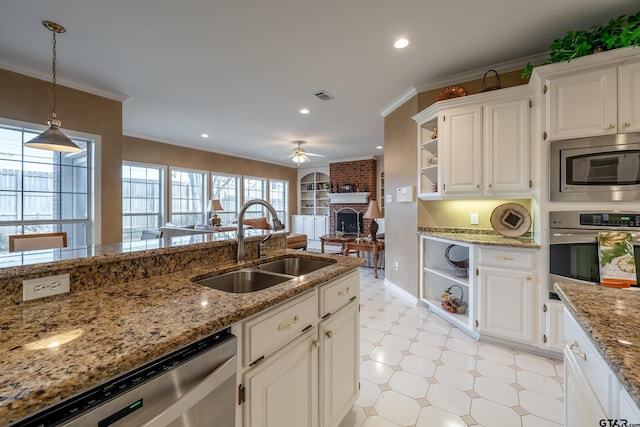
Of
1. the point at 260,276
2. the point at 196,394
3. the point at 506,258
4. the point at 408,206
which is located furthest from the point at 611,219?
the point at 196,394

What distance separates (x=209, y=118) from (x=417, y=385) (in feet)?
14.6

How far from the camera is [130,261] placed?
1234 millimetres

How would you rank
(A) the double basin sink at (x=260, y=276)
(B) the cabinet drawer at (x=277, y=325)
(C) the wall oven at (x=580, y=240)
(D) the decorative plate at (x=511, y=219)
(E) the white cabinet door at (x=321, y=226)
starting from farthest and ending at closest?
(E) the white cabinet door at (x=321, y=226) → (D) the decorative plate at (x=511, y=219) → (C) the wall oven at (x=580, y=240) → (A) the double basin sink at (x=260, y=276) → (B) the cabinet drawer at (x=277, y=325)

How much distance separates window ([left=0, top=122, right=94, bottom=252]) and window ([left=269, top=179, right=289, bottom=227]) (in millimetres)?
5315

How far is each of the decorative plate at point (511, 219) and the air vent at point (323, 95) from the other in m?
2.33

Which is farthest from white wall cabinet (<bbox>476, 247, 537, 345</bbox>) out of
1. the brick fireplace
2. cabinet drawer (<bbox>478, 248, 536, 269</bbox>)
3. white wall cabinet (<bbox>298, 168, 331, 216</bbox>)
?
white wall cabinet (<bbox>298, 168, 331, 216</bbox>)

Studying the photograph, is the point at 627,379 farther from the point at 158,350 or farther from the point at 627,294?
the point at 158,350

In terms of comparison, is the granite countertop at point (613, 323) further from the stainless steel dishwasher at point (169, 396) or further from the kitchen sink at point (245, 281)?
the kitchen sink at point (245, 281)

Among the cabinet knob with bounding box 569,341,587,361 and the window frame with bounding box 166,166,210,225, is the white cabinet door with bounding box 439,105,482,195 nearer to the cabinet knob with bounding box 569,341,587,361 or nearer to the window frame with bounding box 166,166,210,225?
the cabinet knob with bounding box 569,341,587,361

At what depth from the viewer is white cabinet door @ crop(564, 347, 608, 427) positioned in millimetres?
765

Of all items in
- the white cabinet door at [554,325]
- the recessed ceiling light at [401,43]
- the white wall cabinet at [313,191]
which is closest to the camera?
the white cabinet door at [554,325]

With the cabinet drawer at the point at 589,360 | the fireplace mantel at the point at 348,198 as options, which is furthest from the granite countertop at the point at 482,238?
the fireplace mantel at the point at 348,198

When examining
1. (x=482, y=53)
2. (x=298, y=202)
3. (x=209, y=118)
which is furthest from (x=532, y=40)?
(x=298, y=202)

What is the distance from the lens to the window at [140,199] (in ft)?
17.5
